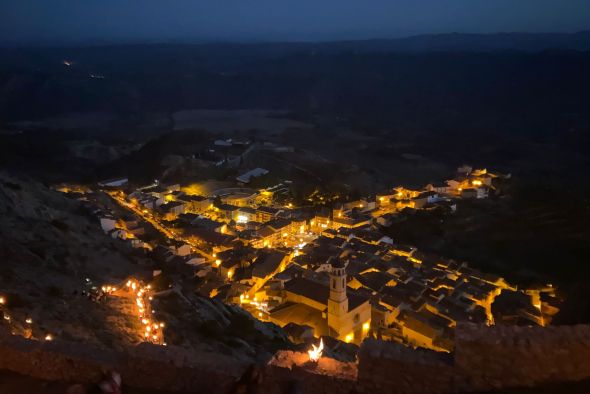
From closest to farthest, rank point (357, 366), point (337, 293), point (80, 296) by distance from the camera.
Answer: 1. point (357, 366)
2. point (80, 296)
3. point (337, 293)

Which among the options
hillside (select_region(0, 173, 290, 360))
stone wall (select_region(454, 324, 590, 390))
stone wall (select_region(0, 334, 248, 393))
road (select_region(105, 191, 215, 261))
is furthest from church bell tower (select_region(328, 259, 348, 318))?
stone wall (select_region(454, 324, 590, 390))

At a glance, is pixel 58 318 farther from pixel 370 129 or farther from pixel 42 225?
pixel 370 129

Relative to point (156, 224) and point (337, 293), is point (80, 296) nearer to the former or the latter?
point (337, 293)

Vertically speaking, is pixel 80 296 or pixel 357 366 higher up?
pixel 357 366

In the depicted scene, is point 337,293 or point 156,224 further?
point 156,224

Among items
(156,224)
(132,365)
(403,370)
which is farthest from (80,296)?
(156,224)
